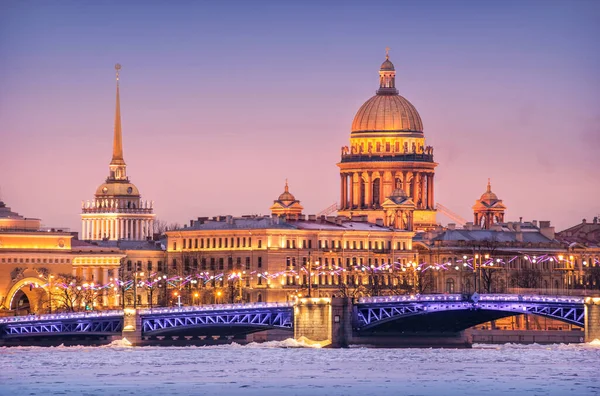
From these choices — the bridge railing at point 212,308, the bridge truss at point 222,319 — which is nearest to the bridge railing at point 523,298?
the bridge railing at point 212,308

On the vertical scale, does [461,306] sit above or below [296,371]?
above

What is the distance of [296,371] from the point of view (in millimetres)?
154250

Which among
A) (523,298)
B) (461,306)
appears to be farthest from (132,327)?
(523,298)

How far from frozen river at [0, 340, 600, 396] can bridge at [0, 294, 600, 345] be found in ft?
4.24

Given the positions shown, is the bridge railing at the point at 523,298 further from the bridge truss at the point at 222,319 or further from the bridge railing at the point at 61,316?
the bridge railing at the point at 61,316

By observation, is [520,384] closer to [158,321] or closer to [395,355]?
[395,355]

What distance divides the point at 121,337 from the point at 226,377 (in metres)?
25.7

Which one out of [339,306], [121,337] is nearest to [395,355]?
[339,306]

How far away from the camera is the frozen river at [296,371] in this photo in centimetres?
14438

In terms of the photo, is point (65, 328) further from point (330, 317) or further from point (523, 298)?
point (523, 298)

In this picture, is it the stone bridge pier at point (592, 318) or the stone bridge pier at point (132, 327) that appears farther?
the stone bridge pier at point (132, 327)

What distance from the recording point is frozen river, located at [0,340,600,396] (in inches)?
5684

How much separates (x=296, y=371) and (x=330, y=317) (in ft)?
58.8

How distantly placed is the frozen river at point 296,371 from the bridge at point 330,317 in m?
1.29
